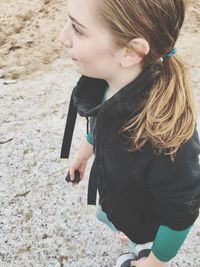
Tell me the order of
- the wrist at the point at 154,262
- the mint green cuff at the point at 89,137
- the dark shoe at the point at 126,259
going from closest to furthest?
1. the wrist at the point at 154,262
2. the mint green cuff at the point at 89,137
3. the dark shoe at the point at 126,259

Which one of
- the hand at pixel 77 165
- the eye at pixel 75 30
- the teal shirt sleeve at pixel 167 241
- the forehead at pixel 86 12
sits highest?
the forehead at pixel 86 12

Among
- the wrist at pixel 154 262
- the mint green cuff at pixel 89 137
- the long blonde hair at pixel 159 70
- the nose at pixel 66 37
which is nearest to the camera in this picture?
the long blonde hair at pixel 159 70

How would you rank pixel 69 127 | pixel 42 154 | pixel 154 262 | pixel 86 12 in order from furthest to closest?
pixel 42 154 < pixel 69 127 < pixel 154 262 < pixel 86 12

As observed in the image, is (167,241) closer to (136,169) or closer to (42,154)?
(136,169)

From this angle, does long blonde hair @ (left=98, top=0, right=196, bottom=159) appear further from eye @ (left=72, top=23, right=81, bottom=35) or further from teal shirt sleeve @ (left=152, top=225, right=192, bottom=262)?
teal shirt sleeve @ (left=152, top=225, right=192, bottom=262)

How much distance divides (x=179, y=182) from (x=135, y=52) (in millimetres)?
409

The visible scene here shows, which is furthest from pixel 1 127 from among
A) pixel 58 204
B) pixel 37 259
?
pixel 37 259

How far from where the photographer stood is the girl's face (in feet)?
3.93

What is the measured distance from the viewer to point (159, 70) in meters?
1.31

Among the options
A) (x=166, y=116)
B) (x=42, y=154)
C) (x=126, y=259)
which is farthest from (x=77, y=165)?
(x=42, y=154)

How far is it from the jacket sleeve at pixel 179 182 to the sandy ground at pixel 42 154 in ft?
3.17

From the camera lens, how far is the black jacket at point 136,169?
125cm

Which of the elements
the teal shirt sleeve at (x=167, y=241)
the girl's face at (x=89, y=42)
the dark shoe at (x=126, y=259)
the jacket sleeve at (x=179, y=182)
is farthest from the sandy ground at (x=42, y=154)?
the girl's face at (x=89, y=42)

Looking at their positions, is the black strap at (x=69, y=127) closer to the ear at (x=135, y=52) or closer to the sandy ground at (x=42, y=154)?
the ear at (x=135, y=52)
